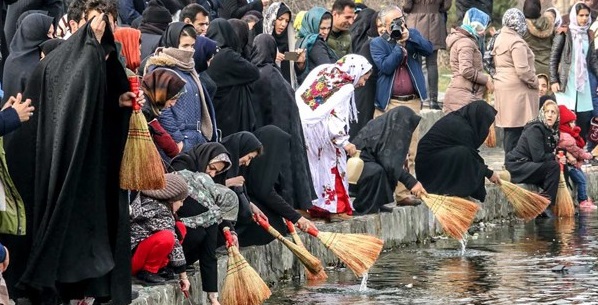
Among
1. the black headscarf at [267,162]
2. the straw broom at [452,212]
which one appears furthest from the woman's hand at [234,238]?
the straw broom at [452,212]

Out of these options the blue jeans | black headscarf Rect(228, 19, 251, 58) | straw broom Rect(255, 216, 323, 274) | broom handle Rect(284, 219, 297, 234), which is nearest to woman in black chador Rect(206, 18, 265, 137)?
black headscarf Rect(228, 19, 251, 58)

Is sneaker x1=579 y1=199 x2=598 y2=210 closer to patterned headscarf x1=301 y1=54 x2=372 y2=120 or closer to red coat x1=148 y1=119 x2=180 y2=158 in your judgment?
patterned headscarf x1=301 y1=54 x2=372 y2=120

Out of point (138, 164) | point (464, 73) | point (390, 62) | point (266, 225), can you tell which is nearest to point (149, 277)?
point (138, 164)

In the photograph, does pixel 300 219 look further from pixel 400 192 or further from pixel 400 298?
pixel 400 192

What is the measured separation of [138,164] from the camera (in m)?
8.69

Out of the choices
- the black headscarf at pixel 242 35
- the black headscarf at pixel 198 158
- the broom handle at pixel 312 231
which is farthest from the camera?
the black headscarf at pixel 242 35

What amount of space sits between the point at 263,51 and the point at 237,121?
821 mm

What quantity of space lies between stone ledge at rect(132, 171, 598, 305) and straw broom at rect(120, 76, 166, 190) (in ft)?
2.16

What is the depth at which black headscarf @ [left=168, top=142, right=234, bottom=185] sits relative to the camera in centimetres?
1021

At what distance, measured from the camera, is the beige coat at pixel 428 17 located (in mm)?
18625

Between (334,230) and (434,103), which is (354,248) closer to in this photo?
(334,230)

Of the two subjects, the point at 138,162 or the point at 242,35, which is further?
the point at 242,35

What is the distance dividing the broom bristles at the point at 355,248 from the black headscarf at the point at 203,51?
1419mm

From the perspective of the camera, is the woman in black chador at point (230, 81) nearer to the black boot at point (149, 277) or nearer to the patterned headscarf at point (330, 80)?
the patterned headscarf at point (330, 80)
